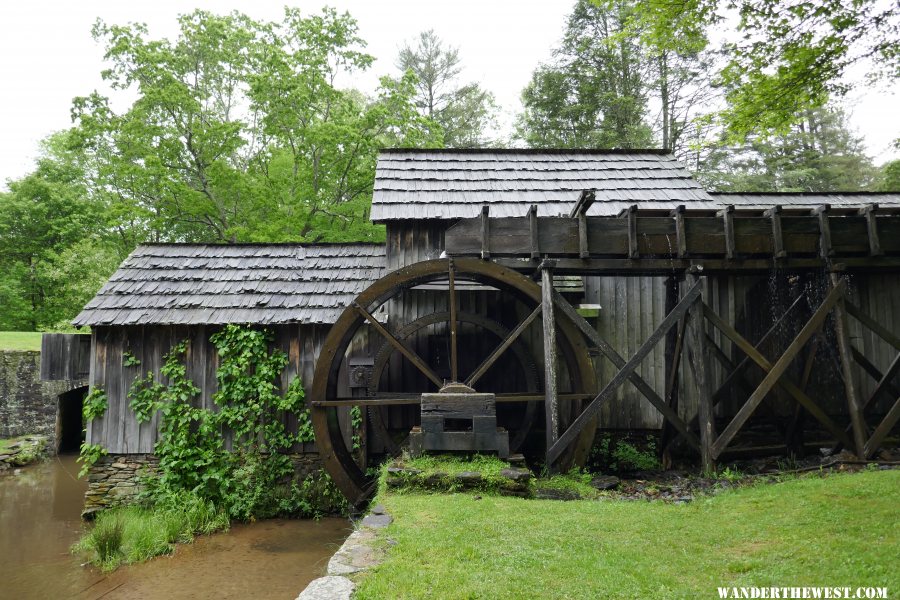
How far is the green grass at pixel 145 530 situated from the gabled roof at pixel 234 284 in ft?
7.69

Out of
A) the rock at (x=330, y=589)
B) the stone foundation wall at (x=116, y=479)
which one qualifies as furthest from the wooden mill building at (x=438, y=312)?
the rock at (x=330, y=589)

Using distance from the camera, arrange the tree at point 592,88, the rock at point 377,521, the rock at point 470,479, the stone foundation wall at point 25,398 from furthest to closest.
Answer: the tree at point 592,88 < the stone foundation wall at point 25,398 < the rock at point 470,479 < the rock at point 377,521

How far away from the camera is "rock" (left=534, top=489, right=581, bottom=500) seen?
472 centimetres

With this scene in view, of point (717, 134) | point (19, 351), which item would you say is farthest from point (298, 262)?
point (717, 134)

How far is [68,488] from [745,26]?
1308cm

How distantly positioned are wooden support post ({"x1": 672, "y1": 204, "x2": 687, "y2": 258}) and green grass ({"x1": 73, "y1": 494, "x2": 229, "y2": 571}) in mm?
6300

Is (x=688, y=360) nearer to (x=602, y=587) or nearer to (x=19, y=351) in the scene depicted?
(x=602, y=587)

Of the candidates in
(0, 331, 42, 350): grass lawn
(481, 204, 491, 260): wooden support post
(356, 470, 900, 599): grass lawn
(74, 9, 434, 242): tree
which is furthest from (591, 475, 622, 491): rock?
(0, 331, 42, 350): grass lawn

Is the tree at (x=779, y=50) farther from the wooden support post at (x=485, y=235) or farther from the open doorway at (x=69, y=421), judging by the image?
the open doorway at (x=69, y=421)

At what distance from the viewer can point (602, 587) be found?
8.72ft

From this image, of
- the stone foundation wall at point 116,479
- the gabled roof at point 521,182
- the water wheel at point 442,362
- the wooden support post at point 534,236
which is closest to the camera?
the wooden support post at point 534,236

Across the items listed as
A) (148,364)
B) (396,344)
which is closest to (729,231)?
(396,344)

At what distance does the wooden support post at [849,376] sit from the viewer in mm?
5258

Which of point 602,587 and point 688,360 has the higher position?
point 688,360
